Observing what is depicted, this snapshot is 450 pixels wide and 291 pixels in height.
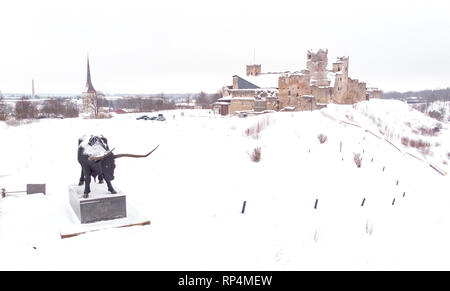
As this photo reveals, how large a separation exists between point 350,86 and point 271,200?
128ft

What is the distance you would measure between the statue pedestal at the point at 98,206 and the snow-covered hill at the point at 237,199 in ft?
1.84

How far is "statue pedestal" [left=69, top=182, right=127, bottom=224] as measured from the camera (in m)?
7.96

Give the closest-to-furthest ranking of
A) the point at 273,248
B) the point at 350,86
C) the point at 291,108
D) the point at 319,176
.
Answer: the point at 273,248 → the point at 319,176 → the point at 291,108 → the point at 350,86

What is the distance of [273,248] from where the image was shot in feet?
25.1

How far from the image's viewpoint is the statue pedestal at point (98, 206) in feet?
26.1

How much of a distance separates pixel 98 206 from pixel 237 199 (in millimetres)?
4868

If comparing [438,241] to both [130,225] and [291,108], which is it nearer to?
[130,225]

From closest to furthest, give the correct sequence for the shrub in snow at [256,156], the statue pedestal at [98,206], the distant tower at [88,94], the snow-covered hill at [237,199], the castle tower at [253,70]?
1. the snow-covered hill at [237,199]
2. the statue pedestal at [98,206]
3. the shrub in snow at [256,156]
4. the distant tower at [88,94]
5. the castle tower at [253,70]

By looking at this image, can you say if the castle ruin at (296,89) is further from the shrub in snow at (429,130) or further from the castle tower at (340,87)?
the shrub in snow at (429,130)

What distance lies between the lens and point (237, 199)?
11180mm

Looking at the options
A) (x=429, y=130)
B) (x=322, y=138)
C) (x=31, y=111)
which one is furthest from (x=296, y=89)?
(x=31, y=111)

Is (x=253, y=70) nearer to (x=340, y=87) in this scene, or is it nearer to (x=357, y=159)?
(x=340, y=87)

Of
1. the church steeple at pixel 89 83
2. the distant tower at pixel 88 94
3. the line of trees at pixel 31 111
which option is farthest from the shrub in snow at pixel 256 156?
the church steeple at pixel 89 83
